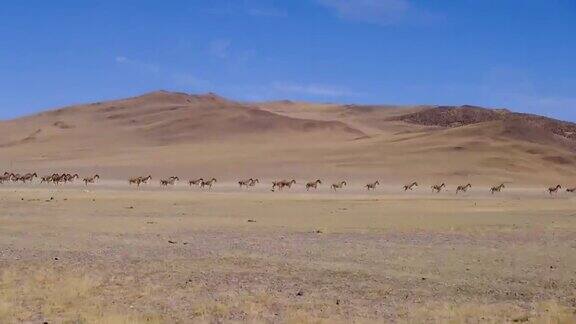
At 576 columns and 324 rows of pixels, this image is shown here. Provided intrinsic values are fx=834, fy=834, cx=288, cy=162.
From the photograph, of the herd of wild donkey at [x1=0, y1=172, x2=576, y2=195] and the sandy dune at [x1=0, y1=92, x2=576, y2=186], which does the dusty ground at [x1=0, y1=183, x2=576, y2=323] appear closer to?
the herd of wild donkey at [x1=0, y1=172, x2=576, y2=195]

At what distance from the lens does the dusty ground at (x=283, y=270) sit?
41.9ft

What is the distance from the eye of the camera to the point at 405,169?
88688 millimetres

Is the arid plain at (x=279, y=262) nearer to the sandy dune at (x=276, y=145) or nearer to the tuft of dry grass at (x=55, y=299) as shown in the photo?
the tuft of dry grass at (x=55, y=299)

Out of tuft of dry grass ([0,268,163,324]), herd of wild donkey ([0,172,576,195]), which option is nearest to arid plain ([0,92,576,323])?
tuft of dry grass ([0,268,163,324])

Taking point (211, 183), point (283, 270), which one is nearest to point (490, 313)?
point (283, 270)

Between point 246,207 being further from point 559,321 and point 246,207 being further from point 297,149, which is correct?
point 297,149

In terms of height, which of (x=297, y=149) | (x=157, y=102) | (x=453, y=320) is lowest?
(x=453, y=320)

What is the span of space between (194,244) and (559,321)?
36.6ft

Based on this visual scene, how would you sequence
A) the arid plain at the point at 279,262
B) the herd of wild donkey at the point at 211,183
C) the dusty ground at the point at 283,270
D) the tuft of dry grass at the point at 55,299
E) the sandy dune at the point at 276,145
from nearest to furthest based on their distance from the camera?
the tuft of dry grass at the point at 55,299 < the dusty ground at the point at 283,270 < the arid plain at the point at 279,262 < the herd of wild donkey at the point at 211,183 < the sandy dune at the point at 276,145

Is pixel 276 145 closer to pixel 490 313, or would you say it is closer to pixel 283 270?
pixel 283 270

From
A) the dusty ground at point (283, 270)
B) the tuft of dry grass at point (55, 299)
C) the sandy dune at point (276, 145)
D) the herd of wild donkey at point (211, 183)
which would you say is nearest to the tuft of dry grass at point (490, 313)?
the dusty ground at point (283, 270)

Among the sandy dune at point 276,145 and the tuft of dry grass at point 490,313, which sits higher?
the sandy dune at point 276,145

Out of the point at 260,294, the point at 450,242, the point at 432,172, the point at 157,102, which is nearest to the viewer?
the point at 260,294

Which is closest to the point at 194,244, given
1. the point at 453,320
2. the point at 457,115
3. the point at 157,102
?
the point at 453,320
